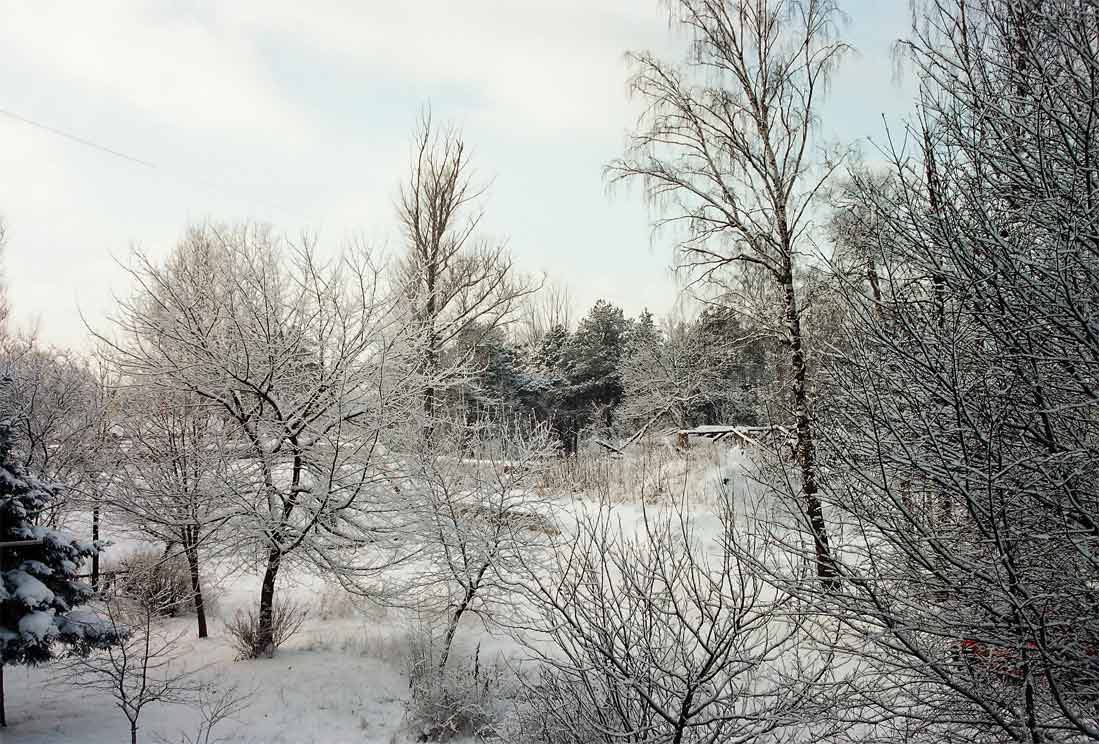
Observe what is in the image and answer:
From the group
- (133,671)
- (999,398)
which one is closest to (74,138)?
(133,671)

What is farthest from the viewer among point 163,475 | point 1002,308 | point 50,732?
point 163,475

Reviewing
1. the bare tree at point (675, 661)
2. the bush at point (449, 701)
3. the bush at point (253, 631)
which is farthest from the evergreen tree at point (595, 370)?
the bare tree at point (675, 661)

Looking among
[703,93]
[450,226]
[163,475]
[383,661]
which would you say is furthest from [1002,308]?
[450,226]

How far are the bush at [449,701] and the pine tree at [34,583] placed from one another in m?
3.34

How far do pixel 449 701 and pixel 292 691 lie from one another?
2.07m

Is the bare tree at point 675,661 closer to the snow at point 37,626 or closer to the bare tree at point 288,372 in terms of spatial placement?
the bare tree at point 288,372

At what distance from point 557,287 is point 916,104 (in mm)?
37553

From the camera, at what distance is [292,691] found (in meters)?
7.67

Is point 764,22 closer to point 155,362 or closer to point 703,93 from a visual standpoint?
point 703,93

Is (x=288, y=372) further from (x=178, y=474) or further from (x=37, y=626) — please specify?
(x=37, y=626)

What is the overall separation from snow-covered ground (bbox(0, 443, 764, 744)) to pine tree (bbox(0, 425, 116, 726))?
2.71 ft

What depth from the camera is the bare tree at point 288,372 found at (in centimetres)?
795

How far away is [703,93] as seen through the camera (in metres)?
9.03

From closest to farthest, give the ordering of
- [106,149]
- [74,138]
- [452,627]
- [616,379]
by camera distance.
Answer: [74,138], [106,149], [452,627], [616,379]
